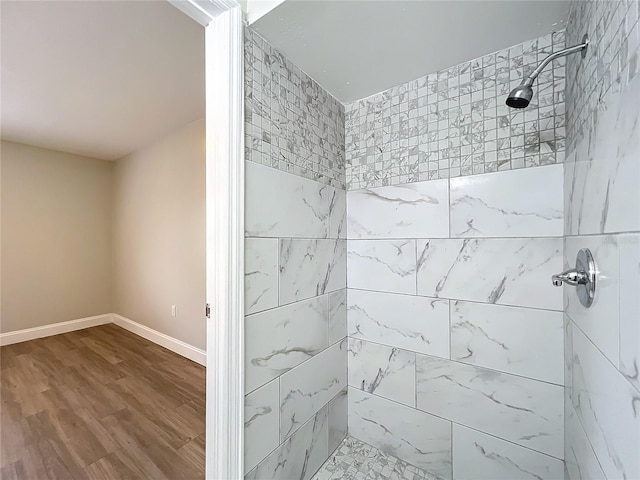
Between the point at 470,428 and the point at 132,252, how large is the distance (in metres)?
4.06

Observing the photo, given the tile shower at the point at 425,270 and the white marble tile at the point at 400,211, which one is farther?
the white marble tile at the point at 400,211

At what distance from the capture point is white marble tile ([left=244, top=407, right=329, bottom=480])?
108 centimetres

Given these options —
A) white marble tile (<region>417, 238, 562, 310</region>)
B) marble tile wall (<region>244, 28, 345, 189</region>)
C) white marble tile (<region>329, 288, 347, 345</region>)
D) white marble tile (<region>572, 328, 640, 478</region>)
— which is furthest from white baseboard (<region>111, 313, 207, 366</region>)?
white marble tile (<region>572, 328, 640, 478</region>)

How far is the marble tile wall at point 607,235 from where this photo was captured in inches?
19.0

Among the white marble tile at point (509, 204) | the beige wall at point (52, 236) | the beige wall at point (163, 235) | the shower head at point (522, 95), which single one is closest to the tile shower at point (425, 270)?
the white marble tile at point (509, 204)

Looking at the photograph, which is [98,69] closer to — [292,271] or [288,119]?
[288,119]

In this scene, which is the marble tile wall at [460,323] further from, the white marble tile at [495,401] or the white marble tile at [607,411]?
the white marble tile at [607,411]

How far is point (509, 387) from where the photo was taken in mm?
1142

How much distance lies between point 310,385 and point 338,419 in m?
0.38

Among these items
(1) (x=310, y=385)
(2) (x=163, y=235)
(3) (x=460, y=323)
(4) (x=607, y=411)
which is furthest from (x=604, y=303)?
(2) (x=163, y=235)

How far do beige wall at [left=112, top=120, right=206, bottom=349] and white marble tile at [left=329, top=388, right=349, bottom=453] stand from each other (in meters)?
1.67

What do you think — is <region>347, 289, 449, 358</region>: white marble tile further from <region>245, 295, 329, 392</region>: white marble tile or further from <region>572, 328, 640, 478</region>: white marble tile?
<region>572, 328, 640, 478</region>: white marble tile

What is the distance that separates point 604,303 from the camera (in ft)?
2.01

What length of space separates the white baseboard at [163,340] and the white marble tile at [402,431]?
5.81 ft
